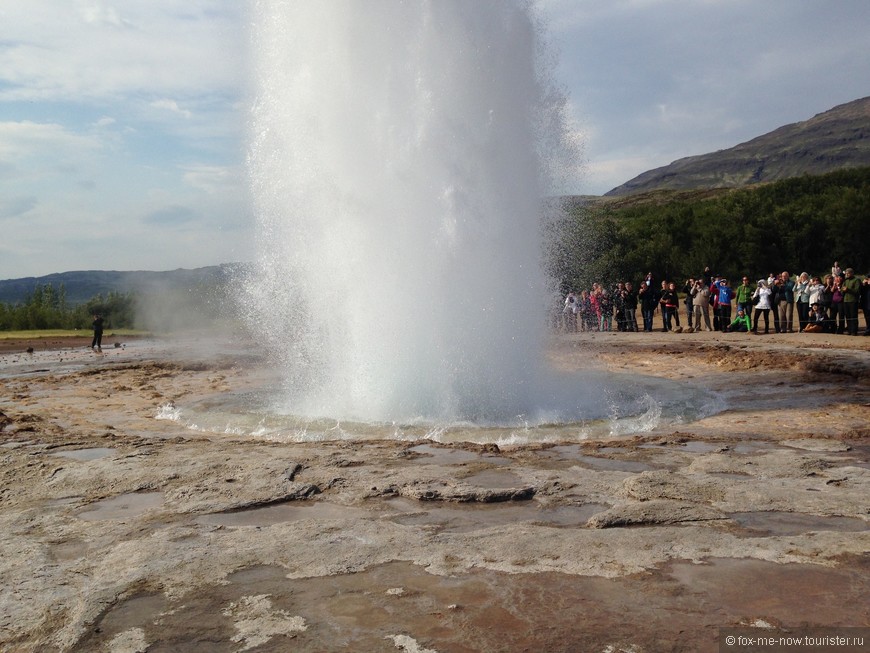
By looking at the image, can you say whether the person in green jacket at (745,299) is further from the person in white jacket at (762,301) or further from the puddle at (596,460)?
the puddle at (596,460)

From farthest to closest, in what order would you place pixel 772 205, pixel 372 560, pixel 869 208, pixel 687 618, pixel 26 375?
pixel 772 205
pixel 869 208
pixel 26 375
pixel 372 560
pixel 687 618

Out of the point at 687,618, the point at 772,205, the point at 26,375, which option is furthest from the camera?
the point at 772,205

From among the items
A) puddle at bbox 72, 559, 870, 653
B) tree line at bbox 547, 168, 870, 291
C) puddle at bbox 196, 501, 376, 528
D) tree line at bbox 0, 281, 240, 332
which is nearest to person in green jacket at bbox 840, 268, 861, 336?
puddle at bbox 72, 559, 870, 653

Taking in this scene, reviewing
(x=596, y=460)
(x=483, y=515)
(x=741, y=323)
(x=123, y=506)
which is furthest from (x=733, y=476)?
(x=741, y=323)

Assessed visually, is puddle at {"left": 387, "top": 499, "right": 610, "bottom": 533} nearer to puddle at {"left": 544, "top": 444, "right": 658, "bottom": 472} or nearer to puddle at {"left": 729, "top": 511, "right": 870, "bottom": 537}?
puddle at {"left": 729, "top": 511, "right": 870, "bottom": 537}

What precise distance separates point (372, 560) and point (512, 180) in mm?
7369

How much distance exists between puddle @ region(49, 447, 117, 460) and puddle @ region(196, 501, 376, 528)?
107 inches

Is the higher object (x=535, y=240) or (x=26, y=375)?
(x=535, y=240)

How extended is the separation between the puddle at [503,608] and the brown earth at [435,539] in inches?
0.5

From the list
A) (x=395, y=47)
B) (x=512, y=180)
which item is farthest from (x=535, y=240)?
(x=395, y=47)

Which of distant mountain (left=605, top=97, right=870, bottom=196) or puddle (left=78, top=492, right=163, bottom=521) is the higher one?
distant mountain (left=605, top=97, right=870, bottom=196)

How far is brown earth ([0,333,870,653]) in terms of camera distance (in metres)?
3.21

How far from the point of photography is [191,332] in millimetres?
39094

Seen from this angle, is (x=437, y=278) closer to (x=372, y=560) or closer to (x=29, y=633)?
(x=372, y=560)
